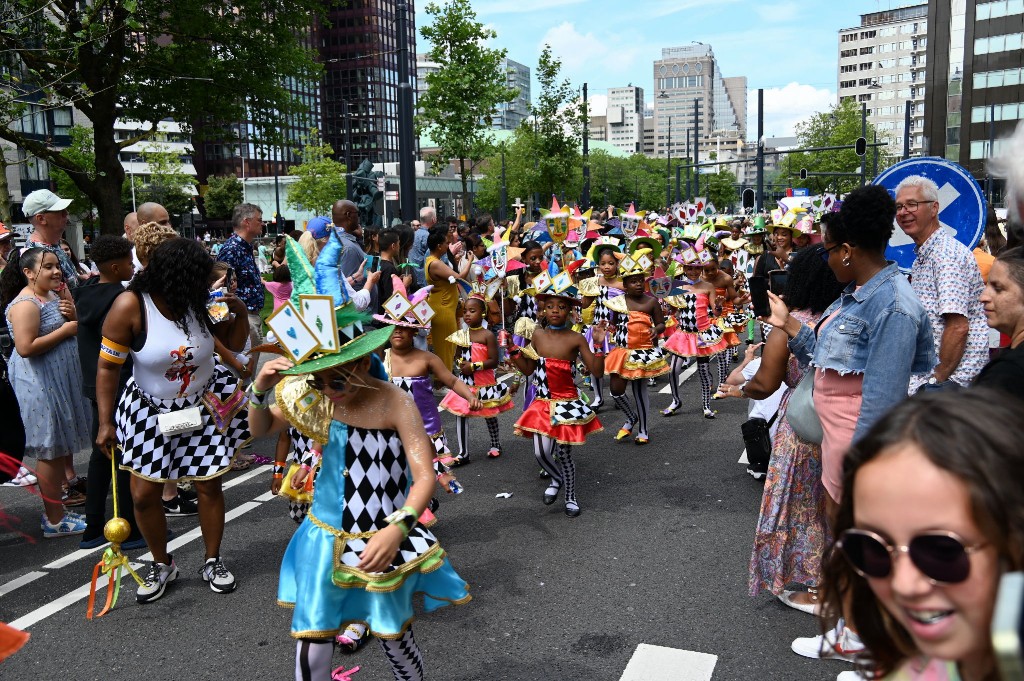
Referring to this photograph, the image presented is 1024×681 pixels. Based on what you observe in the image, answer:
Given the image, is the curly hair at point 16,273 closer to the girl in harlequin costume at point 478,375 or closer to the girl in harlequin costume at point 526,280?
the girl in harlequin costume at point 478,375

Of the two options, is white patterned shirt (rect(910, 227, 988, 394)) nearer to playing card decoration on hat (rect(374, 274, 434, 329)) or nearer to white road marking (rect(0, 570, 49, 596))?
playing card decoration on hat (rect(374, 274, 434, 329))

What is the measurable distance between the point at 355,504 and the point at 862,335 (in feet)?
7.43

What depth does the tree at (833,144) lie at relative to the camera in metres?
69.6

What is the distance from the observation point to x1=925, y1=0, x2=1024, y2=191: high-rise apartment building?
6281 centimetres

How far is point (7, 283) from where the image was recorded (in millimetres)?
5965

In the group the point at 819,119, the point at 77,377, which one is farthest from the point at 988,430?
the point at 819,119

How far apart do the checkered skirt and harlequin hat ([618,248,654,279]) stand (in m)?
4.38

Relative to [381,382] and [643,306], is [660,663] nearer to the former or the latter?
[381,382]

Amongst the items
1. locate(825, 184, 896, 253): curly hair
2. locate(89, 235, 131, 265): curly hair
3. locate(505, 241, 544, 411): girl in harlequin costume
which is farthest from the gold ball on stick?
locate(505, 241, 544, 411): girl in harlequin costume

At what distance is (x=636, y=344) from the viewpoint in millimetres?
8164

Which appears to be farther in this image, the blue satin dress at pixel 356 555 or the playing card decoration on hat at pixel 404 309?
the playing card decoration on hat at pixel 404 309

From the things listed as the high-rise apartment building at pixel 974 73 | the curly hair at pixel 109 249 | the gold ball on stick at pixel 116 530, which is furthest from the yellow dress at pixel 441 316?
the high-rise apartment building at pixel 974 73

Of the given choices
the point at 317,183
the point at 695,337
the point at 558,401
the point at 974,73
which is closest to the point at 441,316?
the point at 695,337

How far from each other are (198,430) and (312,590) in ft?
7.27
